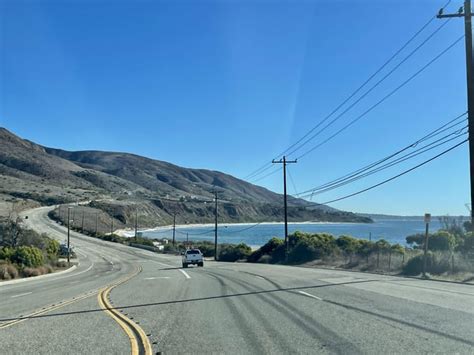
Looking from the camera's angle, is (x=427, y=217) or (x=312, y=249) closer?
(x=427, y=217)

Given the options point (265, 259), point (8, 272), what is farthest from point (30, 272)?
point (265, 259)

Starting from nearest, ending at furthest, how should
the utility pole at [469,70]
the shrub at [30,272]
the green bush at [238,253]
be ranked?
the utility pole at [469,70] → the shrub at [30,272] → the green bush at [238,253]

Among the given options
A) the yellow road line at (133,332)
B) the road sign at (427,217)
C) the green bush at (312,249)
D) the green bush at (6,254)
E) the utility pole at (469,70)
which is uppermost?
the utility pole at (469,70)

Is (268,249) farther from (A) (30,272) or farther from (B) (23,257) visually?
(A) (30,272)

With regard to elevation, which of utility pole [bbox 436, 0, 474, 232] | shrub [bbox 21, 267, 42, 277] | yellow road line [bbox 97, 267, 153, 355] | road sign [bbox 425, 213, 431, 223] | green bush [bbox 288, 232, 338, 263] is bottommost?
shrub [bbox 21, 267, 42, 277]

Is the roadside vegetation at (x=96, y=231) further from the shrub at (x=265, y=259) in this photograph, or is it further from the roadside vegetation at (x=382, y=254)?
the roadside vegetation at (x=382, y=254)

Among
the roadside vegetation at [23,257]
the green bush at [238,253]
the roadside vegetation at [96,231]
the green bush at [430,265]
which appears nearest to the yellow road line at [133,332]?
the green bush at [430,265]

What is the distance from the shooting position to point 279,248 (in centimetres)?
6072

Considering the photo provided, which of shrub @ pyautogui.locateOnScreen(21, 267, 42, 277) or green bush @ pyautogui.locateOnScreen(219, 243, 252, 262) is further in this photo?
green bush @ pyautogui.locateOnScreen(219, 243, 252, 262)

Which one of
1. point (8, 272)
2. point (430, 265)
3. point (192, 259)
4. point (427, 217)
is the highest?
point (427, 217)

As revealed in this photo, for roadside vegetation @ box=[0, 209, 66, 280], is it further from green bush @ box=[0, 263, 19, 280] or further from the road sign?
the road sign

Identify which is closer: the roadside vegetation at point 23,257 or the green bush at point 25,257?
the roadside vegetation at point 23,257

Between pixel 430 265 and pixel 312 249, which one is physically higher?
pixel 312 249

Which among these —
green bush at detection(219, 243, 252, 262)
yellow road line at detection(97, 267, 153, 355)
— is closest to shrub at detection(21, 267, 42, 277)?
yellow road line at detection(97, 267, 153, 355)
